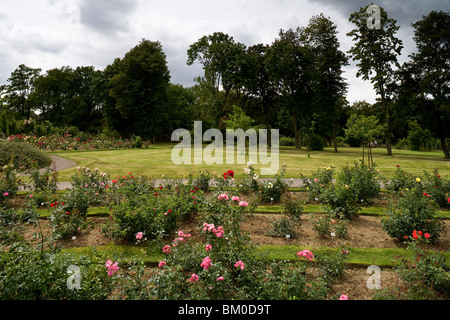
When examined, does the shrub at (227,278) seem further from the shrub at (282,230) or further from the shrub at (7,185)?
the shrub at (7,185)

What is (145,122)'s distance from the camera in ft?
116

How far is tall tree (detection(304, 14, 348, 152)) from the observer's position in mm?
28812

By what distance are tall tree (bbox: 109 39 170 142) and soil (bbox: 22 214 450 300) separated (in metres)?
30.9

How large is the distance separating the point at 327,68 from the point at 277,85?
6330 mm

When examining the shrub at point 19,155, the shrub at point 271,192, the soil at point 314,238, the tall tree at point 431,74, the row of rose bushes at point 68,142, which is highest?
the tall tree at point 431,74

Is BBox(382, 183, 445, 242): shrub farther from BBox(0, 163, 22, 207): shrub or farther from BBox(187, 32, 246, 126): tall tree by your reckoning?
BBox(187, 32, 246, 126): tall tree

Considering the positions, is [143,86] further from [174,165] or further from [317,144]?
[174,165]

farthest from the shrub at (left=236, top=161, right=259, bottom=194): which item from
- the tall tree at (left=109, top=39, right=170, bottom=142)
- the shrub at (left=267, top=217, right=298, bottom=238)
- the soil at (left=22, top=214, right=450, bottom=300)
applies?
the tall tree at (left=109, top=39, right=170, bottom=142)

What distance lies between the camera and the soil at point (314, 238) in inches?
145

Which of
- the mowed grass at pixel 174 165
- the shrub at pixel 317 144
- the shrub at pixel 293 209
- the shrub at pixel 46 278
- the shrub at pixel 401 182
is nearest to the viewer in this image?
the shrub at pixel 46 278

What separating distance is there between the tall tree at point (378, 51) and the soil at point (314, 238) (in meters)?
24.3

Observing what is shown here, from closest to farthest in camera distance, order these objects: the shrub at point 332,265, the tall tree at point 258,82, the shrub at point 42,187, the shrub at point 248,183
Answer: the shrub at point 332,265 < the shrub at point 42,187 < the shrub at point 248,183 < the tall tree at point 258,82

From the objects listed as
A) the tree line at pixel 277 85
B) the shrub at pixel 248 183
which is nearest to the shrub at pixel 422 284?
the shrub at pixel 248 183
